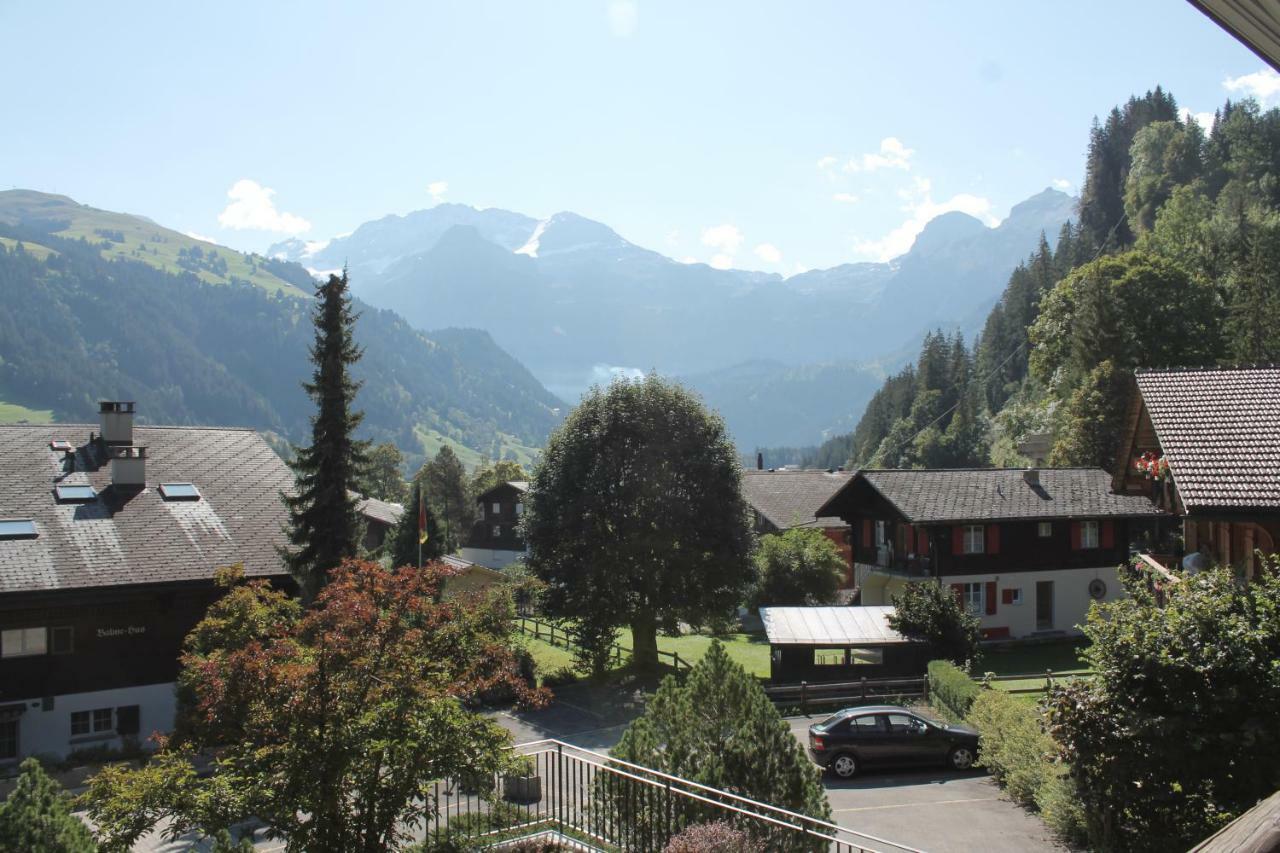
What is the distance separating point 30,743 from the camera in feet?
86.2

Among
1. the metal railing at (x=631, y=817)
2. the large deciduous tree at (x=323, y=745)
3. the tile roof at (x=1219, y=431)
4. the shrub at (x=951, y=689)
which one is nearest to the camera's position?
the metal railing at (x=631, y=817)

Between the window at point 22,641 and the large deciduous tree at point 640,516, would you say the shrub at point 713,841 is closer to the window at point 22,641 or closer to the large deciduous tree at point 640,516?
the window at point 22,641

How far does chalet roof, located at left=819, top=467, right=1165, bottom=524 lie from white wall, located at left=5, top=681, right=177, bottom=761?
99.2ft

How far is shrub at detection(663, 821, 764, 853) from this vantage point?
9812 mm

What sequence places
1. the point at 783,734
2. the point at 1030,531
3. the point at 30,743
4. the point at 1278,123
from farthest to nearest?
the point at 1278,123 < the point at 1030,531 < the point at 30,743 < the point at 783,734

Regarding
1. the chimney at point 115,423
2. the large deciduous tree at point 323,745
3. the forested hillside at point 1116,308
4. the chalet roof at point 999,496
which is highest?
the forested hillside at point 1116,308

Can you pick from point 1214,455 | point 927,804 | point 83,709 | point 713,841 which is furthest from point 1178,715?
point 83,709

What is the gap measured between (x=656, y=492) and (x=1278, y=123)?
11376 cm

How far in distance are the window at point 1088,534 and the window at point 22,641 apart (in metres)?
41.7

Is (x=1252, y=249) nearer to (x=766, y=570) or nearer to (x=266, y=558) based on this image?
(x=766, y=570)

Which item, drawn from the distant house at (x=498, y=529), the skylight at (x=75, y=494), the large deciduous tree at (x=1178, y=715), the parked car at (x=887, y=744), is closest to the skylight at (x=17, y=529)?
the skylight at (x=75, y=494)

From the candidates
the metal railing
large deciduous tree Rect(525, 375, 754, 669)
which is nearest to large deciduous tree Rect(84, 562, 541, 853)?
the metal railing

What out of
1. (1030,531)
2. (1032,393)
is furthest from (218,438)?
(1032,393)

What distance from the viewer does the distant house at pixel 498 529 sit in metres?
84.6
